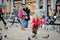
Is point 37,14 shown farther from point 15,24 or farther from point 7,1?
point 15,24

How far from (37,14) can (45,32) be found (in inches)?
13.5

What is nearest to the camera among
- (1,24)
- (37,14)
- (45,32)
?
(37,14)

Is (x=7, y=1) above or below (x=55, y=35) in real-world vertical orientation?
above

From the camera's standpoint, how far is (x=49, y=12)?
12.3 ft

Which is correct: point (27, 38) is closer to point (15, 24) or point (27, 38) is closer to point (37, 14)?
point (37, 14)

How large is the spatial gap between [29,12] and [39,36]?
274 millimetres

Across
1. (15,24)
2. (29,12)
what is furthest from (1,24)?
Answer: (29,12)

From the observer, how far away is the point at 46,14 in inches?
151

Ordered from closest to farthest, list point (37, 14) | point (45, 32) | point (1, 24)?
Answer: point (37, 14) → point (45, 32) → point (1, 24)

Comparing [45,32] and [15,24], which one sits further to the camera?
[15,24]

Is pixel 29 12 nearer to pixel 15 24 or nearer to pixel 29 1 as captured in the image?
pixel 29 1

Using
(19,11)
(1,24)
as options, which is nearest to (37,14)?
(19,11)

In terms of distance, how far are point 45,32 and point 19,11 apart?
38 centimetres

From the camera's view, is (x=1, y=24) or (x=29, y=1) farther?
(x=1, y=24)
